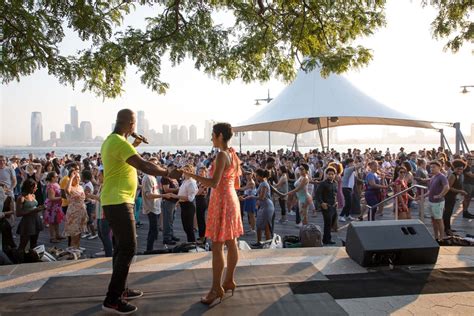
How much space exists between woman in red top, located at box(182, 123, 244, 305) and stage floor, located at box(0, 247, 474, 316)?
276 mm

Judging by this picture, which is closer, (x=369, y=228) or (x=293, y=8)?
(x=369, y=228)

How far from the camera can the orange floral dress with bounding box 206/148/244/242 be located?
12.2ft

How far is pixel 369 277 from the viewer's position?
450 cm

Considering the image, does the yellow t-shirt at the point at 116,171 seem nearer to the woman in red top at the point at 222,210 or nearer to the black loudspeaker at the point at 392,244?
the woman in red top at the point at 222,210

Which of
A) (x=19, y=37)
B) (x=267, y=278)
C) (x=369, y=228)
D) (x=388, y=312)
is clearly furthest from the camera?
(x=19, y=37)

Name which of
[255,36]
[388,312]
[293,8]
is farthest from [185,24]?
[388,312]

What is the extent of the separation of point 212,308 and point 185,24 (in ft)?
17.4

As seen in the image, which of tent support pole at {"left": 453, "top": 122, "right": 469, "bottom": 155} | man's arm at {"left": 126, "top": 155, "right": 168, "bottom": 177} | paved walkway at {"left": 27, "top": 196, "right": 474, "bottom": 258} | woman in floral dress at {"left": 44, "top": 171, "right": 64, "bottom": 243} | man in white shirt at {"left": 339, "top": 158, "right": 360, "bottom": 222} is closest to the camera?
man's arm at {"left": 126, "top": 155, "right": 168, "bottom": 177}

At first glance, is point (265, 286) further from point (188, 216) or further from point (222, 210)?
point (188, 216)

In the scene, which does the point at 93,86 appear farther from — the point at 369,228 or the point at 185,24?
the point at 369,228

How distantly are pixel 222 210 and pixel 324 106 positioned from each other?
771 inches

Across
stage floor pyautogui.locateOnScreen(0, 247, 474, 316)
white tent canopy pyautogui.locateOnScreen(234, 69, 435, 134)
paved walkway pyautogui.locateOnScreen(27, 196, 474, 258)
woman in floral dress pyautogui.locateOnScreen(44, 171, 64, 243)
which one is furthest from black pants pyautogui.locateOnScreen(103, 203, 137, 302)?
white tent canopy pyautogui.locateOnScreen(234, 69, 435, 134)

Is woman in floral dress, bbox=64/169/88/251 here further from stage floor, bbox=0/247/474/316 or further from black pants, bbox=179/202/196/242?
stage floor, bbox=0/247/474/316

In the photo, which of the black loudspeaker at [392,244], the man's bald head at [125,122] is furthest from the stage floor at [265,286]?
the man's bald head at [125,122]
